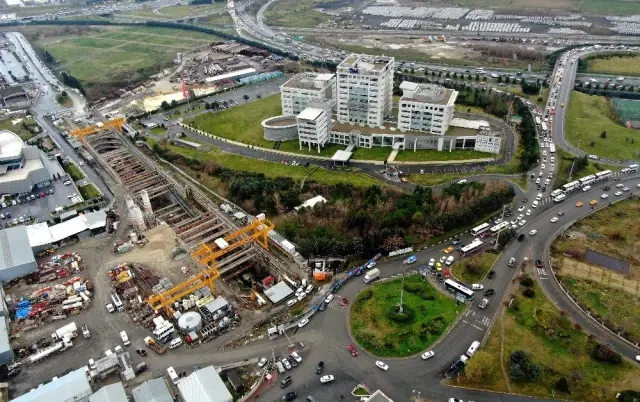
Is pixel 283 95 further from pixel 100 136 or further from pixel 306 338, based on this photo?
pixel 306 338

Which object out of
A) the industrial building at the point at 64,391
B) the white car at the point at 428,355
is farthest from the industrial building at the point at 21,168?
the white car at the point at 428,355

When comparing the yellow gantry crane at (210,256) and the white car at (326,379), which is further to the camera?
the yellow gantry crane at (210,256)

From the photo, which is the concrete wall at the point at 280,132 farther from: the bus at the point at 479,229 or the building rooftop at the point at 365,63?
the bus at the point at 479,229

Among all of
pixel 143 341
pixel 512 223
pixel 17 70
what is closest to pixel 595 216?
pixel 512 223

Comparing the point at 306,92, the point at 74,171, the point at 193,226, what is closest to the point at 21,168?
the point at 74,171

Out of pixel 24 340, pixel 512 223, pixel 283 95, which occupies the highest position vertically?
pixel 283 95

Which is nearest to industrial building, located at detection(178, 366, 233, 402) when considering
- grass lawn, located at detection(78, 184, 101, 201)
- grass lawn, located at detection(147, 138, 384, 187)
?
grass lawn, located at detection(147, 138, 384, 187)
